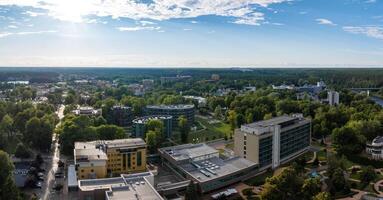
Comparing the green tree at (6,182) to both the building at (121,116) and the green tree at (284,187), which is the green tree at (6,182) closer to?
the green tree at (284,187)

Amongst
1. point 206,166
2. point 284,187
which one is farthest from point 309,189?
point 206,166

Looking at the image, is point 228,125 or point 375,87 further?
point 375,87

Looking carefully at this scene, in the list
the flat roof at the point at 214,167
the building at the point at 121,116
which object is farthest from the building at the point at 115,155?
the building at the point at 121,116

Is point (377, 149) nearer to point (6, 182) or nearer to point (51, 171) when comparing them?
point (51, 171)

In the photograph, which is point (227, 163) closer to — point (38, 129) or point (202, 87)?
point (38, 129)

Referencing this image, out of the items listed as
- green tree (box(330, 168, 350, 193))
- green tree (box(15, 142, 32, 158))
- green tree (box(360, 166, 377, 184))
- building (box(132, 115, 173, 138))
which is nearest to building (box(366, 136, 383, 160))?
green tree (box(360, 166, 377, 184))

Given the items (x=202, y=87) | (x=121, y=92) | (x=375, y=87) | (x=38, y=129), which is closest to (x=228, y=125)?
(x=38, y=129)
